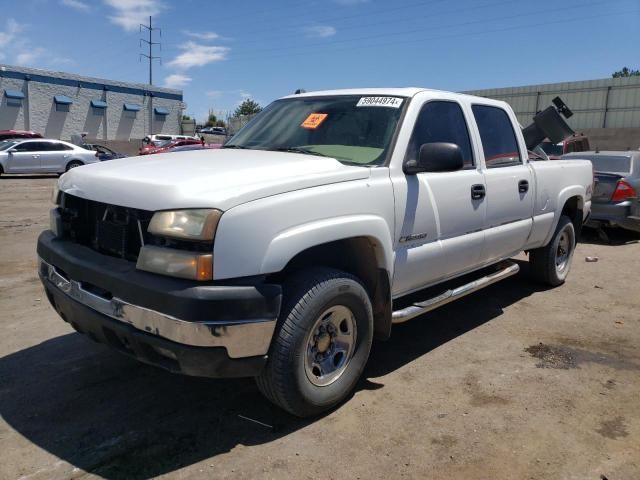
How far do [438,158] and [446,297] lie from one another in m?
1.14

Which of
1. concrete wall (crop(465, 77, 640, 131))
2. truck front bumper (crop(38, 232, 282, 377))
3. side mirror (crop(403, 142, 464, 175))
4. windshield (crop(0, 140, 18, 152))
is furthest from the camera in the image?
concrete wall (crop(465, 77, 640, 131))

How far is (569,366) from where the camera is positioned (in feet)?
13.7

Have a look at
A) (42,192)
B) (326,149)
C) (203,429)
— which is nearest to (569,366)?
(326,149)

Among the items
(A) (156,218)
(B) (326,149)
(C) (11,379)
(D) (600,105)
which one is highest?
(D) (600,105)

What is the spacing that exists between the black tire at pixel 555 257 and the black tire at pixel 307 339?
11.2ft

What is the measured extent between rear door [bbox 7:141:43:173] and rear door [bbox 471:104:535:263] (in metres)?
20.6

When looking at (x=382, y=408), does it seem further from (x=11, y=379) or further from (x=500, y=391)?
(x=11, y=379)

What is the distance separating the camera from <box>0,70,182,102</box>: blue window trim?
1487 inches

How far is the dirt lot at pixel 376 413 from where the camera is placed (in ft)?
9.29

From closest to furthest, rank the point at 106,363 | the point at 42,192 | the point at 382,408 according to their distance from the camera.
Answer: the point at 382,408
the point at 106,363
the point at 42,192

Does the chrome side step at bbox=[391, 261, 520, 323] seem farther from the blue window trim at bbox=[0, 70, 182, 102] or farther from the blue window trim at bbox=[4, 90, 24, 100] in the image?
the blue window trim at bbox=[0, 70, 182, 102]

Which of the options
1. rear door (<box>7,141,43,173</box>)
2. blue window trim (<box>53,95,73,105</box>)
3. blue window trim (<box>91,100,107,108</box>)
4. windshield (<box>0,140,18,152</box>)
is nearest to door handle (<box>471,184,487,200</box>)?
rear door (<box>7,141,43,173</box>)

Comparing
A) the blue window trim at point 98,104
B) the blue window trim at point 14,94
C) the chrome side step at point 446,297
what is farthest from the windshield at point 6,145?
the blue window trim at point 98,104

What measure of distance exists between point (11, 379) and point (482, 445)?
9.95ft
